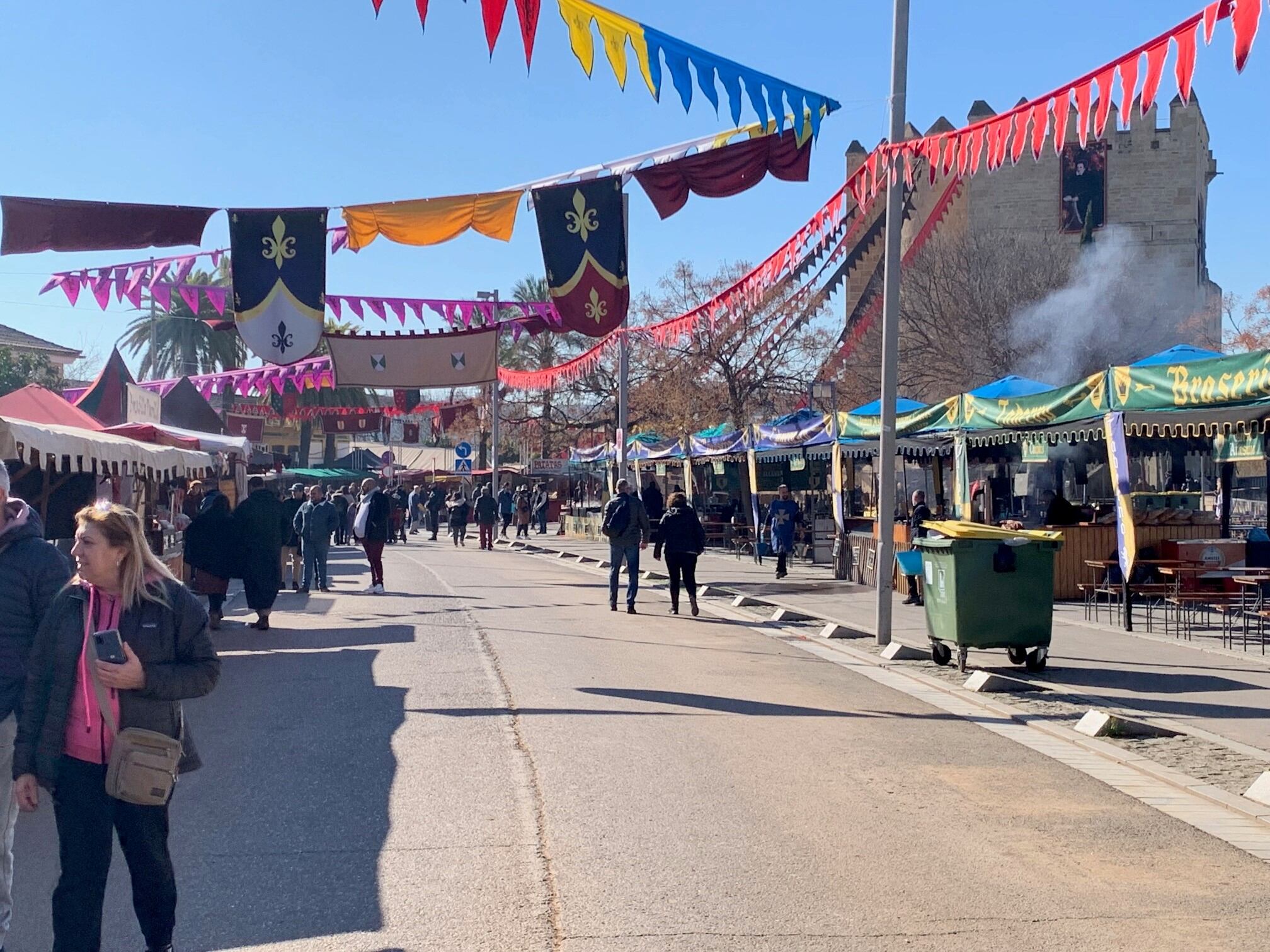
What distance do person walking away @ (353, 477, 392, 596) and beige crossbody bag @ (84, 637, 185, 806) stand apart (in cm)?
1629

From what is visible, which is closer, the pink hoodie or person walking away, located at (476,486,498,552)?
the pink hoodie

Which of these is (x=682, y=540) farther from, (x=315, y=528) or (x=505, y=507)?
(x=505, y=507)

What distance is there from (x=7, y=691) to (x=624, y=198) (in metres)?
12.3

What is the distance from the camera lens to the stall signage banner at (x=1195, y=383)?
12.6 metres

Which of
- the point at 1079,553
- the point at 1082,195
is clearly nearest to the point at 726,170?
the point at 1079,553

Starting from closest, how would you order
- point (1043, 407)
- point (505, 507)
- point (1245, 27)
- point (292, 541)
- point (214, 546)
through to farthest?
point (1245, 27), point (214, 546), point (1043, 407), point (292, 541), point (505, 507)

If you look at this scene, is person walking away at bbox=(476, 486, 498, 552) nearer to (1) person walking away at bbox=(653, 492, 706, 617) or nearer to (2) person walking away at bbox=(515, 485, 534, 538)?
(2) person walking away at bbox=(515, 485, 534, 538)

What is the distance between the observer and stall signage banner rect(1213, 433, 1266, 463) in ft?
60.7

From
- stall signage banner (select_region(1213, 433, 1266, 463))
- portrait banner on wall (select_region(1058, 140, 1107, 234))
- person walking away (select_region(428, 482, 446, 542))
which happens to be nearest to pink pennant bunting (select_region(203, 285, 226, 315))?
stall signage banner (select_region(1213, 433, 1266, 463))

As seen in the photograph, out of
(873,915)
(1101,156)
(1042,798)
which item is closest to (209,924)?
(873,915)

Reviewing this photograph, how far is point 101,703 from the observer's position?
4.26m

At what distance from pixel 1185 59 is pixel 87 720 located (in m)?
7.22

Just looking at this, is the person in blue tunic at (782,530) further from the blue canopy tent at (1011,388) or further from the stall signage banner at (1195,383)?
the stall signage banner at (1195,383)

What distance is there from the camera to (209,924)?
512 cm
